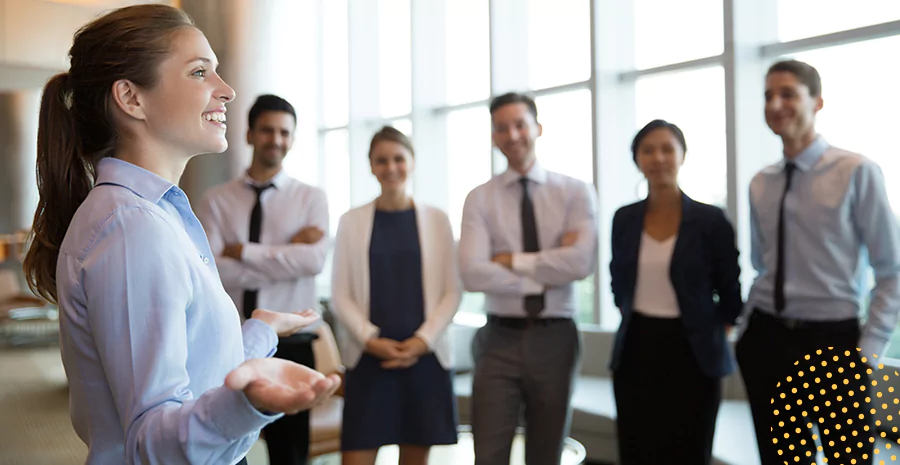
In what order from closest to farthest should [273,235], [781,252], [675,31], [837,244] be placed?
1. [837,244]
2. [781,252]
3. [273,235]
4. [675,31]

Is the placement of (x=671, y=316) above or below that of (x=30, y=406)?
above

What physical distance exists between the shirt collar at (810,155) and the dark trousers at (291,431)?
2104mm

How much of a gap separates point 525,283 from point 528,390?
45cm

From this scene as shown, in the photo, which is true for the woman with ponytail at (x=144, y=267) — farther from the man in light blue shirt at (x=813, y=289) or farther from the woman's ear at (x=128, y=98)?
the man in light blue shirt at (x=813, y=289)

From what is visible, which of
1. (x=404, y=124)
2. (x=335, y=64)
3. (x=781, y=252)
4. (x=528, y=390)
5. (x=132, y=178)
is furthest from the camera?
(x=335, y=64)

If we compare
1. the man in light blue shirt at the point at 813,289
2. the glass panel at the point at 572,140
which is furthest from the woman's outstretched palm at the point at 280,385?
the glass panel at the point at 572,140

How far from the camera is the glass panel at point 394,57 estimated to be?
7980mm

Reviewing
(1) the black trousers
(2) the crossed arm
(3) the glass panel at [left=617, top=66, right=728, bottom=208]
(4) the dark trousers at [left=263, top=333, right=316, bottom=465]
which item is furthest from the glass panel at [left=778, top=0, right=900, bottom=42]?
(4) the dark trousers at [left=263, top=333, right=316, bottom=465]

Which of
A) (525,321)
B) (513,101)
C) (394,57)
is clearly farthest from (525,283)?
(394,57)

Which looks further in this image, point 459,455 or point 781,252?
point 459,455

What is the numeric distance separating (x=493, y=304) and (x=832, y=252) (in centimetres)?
134

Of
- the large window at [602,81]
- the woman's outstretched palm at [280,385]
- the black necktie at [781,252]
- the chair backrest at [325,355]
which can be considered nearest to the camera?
the woman's outstretched palm at [280,385]

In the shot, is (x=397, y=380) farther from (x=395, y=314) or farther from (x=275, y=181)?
(x=275, y=181)

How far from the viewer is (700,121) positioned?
5.21 meters
